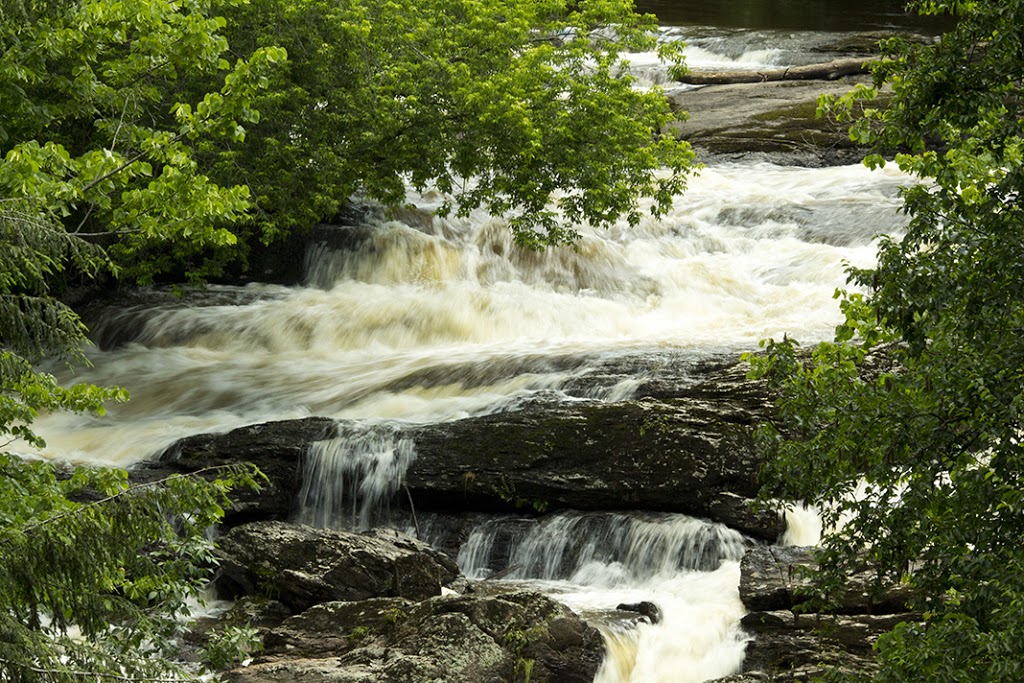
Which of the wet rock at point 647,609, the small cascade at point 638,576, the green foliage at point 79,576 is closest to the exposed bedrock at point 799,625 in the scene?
the small cascade at point 638,576

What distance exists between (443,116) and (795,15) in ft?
97.2

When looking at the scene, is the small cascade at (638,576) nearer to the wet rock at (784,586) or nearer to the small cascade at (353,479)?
the wet rock at (784,586)

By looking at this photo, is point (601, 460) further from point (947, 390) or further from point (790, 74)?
point (790, 74)

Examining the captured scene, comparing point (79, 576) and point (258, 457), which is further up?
point (79, 576)

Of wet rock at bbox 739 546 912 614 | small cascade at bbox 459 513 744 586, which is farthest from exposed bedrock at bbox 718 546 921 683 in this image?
small cascade at bbox 459 513 744 586

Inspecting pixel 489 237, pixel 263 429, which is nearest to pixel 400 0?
pixel 489 237

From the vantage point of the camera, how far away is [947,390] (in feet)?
25.0

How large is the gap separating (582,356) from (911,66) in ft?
37.2

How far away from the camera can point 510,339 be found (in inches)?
850

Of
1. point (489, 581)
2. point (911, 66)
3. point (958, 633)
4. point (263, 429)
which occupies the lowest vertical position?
point (489, 581)

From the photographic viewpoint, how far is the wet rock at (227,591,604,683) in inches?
436

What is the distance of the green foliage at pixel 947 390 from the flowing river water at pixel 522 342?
4082 millimetres

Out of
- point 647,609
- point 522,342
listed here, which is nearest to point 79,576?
point 647,609

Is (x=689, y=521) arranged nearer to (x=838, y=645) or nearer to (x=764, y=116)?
(x=838, y=645)
